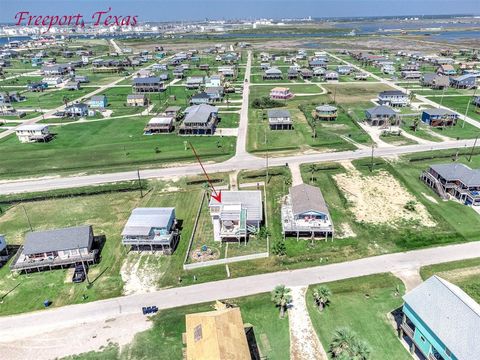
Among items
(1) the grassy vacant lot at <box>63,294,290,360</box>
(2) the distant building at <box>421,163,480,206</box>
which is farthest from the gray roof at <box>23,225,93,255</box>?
(2) the distant building at <box>421,163,480,206</box>

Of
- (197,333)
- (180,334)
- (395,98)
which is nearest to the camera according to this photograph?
(197,333)

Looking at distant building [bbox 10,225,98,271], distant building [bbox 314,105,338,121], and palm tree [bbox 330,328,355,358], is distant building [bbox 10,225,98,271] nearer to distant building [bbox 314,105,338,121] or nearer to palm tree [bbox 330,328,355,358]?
palm tree [bbox 330,328,355,358]

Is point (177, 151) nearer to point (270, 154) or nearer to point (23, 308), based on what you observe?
point (270, 154)

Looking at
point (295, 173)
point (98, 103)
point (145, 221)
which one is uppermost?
point (98, 103)

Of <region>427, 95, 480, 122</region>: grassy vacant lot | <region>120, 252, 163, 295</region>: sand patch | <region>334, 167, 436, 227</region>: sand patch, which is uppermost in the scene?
<region>427, 95, 480, 122</region>: grassy vacant lot

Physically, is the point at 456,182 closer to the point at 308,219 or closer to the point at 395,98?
the point at 308,219

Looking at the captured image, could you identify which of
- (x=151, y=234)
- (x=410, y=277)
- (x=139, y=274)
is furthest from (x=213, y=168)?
(x=410, y=277)

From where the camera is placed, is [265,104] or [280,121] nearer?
[280,121]
